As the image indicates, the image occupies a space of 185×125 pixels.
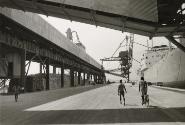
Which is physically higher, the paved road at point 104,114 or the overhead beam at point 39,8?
the overhead beam at point 39,8

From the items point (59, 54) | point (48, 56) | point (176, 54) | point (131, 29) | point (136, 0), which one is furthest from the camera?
point (59, 54)

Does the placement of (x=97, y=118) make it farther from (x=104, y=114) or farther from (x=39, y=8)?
(x=39, y=8)

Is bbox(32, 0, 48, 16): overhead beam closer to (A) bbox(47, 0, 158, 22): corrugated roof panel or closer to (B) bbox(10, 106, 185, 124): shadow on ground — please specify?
(A) bbox(47, 0, 158, 22): corrugated roof panel

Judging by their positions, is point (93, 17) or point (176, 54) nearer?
point (93, 17)

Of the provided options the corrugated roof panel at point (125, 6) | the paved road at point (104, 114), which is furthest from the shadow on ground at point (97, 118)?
the corrugated roof panel at point (125, 6)

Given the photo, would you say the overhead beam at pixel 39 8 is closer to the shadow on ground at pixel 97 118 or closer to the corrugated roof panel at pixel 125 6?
the corrugated roof panel at pixel 125 6

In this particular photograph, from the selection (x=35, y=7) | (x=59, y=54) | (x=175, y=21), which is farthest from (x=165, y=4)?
(x=59, y=54)

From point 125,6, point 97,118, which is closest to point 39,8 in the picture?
point 125,6

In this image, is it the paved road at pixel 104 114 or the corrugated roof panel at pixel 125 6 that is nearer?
the paved road at pixel 104 114

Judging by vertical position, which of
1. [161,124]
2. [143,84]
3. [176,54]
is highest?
[176,54]

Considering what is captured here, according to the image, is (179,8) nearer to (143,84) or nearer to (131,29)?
(131,29)

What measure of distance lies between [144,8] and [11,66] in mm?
31349

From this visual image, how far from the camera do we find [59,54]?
2564 inches

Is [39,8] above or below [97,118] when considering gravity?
above
